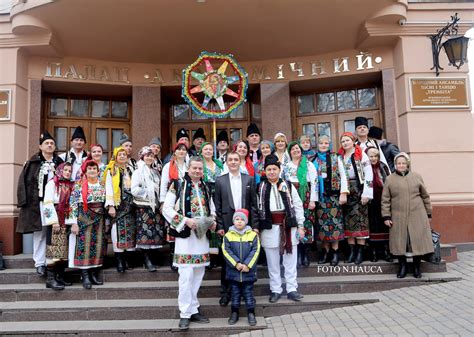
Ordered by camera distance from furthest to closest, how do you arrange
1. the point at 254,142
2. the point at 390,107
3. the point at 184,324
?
the point at 390,107 < the point at 254,142 < the point at 184,324

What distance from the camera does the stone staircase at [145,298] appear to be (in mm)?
4434

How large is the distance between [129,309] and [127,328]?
0.37 meters

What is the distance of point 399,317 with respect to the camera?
4.34 meters

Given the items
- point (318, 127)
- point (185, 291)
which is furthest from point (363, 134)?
point (185, 291)

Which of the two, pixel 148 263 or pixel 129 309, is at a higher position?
pixel 148 263

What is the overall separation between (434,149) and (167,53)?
541 cm

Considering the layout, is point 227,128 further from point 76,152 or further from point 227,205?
point 227,205

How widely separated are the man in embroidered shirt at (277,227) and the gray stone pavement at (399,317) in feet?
1.38

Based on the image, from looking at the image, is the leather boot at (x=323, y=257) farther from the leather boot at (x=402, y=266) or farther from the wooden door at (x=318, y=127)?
the wooden door at (x=318, y=127)

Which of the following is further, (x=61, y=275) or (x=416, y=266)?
(x=416, y=266)

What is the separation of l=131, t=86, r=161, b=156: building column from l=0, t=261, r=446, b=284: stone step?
328cm

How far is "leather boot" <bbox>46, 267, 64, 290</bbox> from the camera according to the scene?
509 cm

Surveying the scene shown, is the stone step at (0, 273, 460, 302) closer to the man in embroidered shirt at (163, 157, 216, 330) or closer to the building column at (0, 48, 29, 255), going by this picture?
the man in embroidered shirt at (163, 157, 216, 330)

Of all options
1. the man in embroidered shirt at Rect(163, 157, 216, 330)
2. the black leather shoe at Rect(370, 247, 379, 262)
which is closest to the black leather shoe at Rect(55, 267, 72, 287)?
the man in embroidered shirt at Rect(163, 157, 216, 330)
